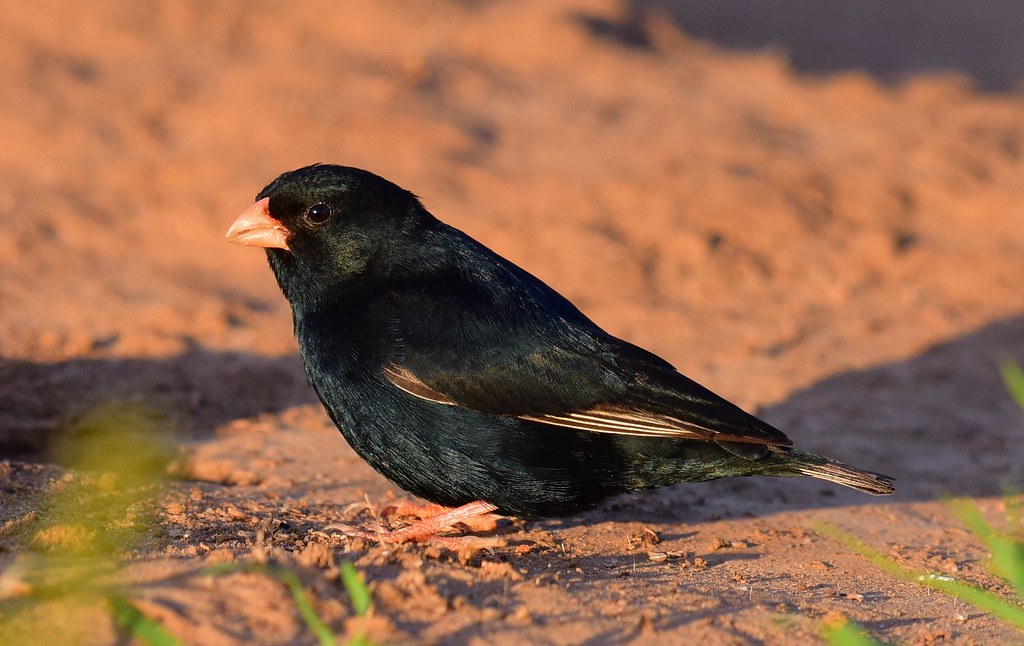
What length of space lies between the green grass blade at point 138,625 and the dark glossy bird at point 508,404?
1574mm

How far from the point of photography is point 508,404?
15.4 ft

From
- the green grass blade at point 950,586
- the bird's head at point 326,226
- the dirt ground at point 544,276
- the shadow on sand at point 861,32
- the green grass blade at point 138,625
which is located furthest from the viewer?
the shadow on sand at point 861,32

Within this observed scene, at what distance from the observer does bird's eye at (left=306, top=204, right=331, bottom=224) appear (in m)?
5.29

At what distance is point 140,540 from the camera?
432 centimetres

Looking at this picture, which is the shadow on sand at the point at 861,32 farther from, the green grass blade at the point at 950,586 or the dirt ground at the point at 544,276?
the green grass blade at the point at 950,586

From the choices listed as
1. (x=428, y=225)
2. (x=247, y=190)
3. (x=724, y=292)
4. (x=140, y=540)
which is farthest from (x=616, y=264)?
(x=140, y=540)

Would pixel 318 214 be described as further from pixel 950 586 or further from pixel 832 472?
pixel 950 586

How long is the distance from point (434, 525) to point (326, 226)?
4.62 ft

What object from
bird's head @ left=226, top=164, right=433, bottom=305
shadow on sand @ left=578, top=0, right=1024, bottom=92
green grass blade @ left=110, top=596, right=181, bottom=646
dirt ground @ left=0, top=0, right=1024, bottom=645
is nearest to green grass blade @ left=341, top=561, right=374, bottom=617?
dirt ground @ left=0, top=0, right=1024, bottom=645

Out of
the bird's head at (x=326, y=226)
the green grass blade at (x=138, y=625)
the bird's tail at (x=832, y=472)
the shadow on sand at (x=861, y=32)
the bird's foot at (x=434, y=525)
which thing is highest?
the shadow on sand at (x=861, y=32)

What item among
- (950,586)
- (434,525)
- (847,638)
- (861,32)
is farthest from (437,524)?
(861,32)

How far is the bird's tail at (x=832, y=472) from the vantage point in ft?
15.8

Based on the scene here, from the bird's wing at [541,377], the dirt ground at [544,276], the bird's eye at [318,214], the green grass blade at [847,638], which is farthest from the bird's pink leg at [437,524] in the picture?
the green grass blade at [847,638]

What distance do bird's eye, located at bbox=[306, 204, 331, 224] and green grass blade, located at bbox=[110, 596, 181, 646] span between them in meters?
2.30
